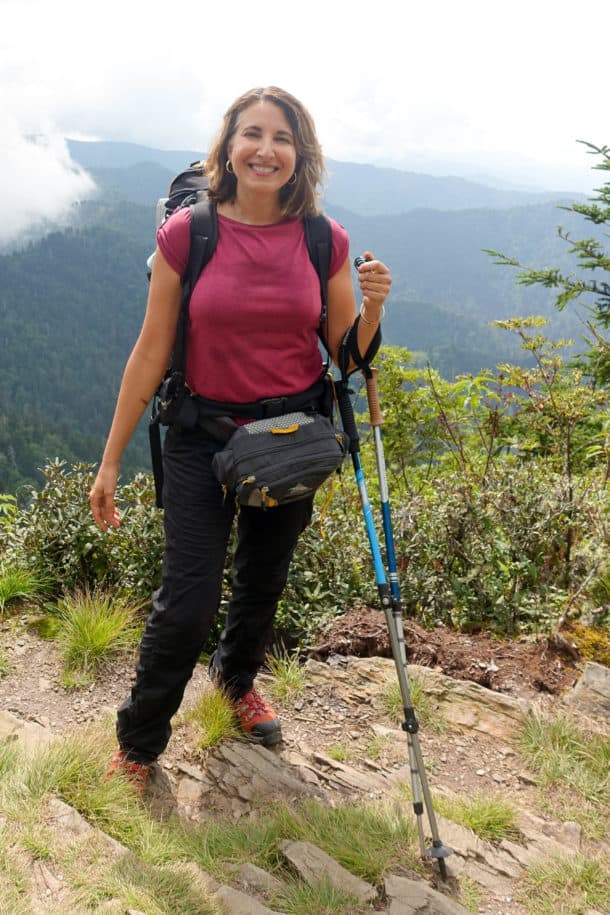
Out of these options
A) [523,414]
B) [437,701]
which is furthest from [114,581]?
[523,414]

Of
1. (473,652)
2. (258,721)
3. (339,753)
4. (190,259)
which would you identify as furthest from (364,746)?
(190,259)

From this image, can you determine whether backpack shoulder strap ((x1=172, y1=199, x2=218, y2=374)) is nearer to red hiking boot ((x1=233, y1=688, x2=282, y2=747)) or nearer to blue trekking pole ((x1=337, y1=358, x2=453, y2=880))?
blue trekking pole ((x1=337, y1=358, x2=453, y2=880))

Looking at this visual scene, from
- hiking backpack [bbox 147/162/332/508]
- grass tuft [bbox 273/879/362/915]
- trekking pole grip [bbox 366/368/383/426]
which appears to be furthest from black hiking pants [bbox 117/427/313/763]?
grass tuft [bbox 273/879/362/915]

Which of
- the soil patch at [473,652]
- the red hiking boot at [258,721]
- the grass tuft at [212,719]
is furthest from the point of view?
the soil patch at [473,652]

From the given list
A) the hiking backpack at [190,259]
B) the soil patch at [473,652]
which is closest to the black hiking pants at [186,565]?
the hiking backpack at [190,259]

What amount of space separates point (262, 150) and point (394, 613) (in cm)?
214

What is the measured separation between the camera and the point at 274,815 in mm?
3178

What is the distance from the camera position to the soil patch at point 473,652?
433 cm

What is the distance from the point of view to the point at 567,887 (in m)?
2.78

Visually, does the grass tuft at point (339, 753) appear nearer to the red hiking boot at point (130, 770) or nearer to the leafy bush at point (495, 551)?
the red hiking boot at point (130, 770)

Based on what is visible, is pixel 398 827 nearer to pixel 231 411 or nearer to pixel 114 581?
pixel 231 411

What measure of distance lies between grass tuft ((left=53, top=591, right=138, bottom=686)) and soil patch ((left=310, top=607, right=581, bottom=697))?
52.3 inches

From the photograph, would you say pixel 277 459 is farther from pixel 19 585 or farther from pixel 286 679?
pixel 19 585

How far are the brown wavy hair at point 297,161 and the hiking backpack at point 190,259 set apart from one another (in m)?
0.08
